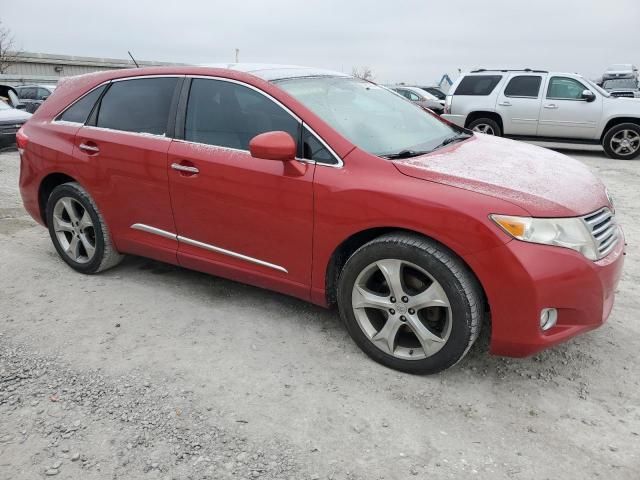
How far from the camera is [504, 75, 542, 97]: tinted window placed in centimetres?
1111

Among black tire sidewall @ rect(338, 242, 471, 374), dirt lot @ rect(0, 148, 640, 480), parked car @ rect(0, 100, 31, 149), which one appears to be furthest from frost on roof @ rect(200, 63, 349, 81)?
parked car @ rect(0, 100, 31, 149)

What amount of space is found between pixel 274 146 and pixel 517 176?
1.30 meters

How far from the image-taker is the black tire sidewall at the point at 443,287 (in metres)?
2.56

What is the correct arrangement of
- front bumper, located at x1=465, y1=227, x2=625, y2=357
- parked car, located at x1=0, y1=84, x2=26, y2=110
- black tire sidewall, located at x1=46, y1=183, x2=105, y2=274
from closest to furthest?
front bumper, located at x1=465, y1=227, x2=625, y2=357
black tire sidewall, located at x1=46, y1=183, x2=105, y2=274
parked car, located at x1=0, y1=84, x2=26, y2=110

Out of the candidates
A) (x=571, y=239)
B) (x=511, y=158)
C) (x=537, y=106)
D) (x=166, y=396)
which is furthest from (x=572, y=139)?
(x=166, y=396)

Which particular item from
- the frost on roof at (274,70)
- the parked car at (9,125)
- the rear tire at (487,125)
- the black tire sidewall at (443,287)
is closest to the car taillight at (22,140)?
the frost on roof at (274,70)

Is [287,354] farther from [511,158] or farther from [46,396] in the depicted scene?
[511,158]

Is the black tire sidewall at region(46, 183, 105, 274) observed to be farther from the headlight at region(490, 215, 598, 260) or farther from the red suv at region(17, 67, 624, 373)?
the headlight at region(490, 215, 598, 260)

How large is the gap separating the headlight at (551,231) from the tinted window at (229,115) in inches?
50.9

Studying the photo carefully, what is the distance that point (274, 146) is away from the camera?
280cm

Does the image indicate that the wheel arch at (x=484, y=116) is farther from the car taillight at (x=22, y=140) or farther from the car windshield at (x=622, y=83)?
the car windshield at (x=622, y=83)

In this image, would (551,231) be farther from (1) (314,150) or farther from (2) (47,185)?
(2) (47,185)

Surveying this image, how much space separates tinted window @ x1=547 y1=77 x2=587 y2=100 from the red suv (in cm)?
829

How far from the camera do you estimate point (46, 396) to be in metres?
2.65
